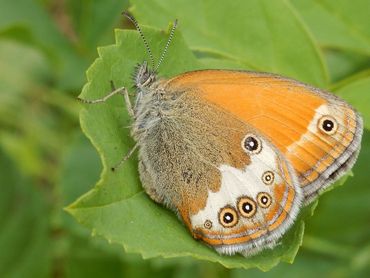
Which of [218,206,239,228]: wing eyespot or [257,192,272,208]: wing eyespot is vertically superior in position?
[257,192,272,208]: wing eyespot

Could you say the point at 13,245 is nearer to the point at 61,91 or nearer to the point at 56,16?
the point at 61,91

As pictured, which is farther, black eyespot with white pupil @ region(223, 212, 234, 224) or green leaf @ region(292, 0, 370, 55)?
green leaf @ region(292, 0, 370, 55)

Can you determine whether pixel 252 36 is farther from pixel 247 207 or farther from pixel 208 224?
pixel 208 224

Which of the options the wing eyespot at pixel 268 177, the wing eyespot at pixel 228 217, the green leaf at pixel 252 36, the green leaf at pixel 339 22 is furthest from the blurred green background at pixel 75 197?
the wing eyespot at pixel 228 217

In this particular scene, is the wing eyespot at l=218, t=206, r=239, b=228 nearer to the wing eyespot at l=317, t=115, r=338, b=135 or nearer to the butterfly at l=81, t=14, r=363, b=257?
the butterfly at l=81, t=14, r=363, b=257

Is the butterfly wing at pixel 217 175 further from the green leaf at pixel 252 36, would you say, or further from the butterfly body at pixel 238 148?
the green leaf at pixel 252 36

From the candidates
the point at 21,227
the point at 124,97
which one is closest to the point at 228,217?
A: the point at 124,97

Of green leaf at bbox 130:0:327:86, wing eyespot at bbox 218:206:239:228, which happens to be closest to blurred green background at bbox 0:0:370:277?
green leaf at bbox 130:0:327:86

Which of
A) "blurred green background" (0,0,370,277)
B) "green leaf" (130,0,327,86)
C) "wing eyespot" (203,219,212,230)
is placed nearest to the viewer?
"wing eyespot" (203,219,212,230)

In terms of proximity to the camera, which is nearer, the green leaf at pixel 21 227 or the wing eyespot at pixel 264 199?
the wing eyespot at pixel 264 199
